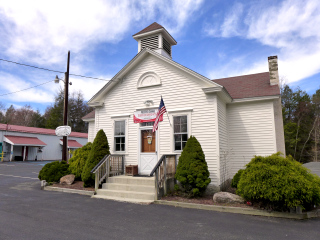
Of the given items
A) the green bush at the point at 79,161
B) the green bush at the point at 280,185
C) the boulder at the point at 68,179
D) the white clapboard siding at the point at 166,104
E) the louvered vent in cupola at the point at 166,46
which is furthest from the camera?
the louvered vent in cupola at the point at 166,46

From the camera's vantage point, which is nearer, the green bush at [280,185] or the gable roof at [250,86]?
the green bush at [280,185]

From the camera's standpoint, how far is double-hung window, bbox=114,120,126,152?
35.5ft

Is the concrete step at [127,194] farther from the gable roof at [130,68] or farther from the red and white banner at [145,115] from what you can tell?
the gable roof at [130,68]

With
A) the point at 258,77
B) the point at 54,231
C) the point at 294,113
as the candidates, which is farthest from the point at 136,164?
the point at 294,113

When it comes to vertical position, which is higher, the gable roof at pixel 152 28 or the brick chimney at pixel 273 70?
the gable roof at pixel 152 28

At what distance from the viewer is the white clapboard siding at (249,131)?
1002 centimetres

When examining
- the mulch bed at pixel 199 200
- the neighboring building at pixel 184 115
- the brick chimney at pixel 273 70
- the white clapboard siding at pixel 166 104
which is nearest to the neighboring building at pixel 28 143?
the white clapboard siding at pixel 166 104

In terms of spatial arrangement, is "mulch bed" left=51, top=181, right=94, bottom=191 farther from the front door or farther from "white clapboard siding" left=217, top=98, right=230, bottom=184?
"white clapboard siding" left=217, top=98, right=230, bottom=184

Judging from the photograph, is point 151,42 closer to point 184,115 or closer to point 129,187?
point 184,115

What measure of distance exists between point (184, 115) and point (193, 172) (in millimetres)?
2870

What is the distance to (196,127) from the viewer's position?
943cm

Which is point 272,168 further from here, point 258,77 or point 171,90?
point 258,77

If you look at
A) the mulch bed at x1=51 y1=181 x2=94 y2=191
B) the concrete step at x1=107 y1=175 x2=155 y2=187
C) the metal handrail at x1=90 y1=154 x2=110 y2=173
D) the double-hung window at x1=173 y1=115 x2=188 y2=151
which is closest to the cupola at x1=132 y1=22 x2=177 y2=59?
the double-hung window at x1=173 y1=115 x2=188 y2=151

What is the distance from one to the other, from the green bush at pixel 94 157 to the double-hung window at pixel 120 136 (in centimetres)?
95
